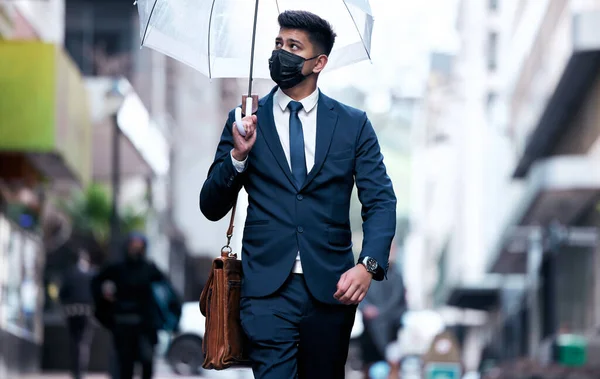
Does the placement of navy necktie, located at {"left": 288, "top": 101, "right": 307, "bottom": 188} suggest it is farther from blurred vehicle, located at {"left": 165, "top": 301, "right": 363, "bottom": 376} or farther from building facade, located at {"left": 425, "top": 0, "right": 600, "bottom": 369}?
building facade, located at {"left": 425, "top": 0, "right": 600, "bottom": 369}

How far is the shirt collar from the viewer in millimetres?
6266

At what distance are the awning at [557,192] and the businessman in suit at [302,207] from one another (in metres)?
28.8

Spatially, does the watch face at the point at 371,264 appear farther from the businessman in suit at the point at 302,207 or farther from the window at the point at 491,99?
the window at the point at 491,99

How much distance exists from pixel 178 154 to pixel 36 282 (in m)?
31.1

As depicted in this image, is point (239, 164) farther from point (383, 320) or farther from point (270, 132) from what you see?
point (383, 320)

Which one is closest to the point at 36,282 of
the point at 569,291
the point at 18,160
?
the point at 18,160

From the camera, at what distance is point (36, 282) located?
1122 inches

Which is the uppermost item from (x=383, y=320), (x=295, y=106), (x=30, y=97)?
(x=30, y=97)

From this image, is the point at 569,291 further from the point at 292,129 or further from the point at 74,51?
the point at 292,129

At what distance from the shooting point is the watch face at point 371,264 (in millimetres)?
5879

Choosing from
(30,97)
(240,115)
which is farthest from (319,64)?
(30,97)

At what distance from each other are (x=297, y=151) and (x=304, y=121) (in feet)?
0.53

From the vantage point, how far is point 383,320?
16000mm

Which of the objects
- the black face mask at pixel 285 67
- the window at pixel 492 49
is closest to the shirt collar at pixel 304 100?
the black face mask at pixel 285 67
